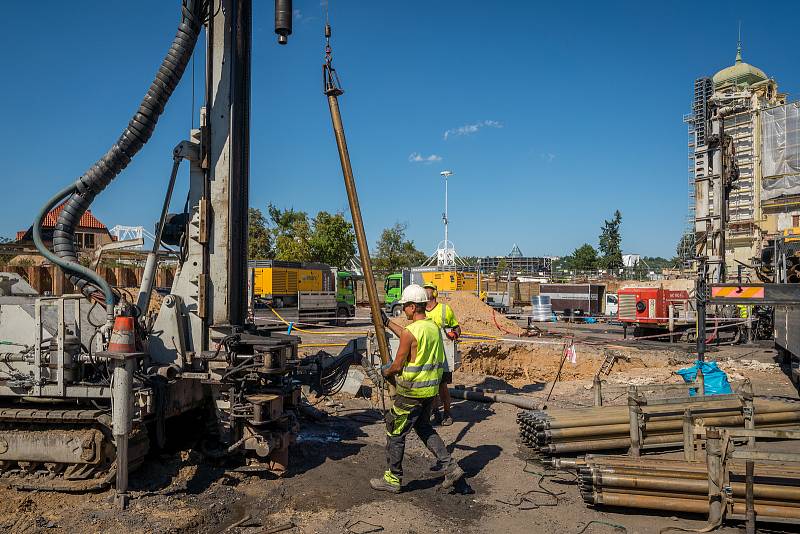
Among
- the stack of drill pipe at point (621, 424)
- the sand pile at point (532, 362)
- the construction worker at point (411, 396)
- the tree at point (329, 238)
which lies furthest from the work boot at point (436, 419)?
the tree at point (329, 238)

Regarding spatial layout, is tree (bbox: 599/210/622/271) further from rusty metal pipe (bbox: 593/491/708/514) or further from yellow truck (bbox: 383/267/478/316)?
rusty metal pipe (bbox: 593/491/708/514)

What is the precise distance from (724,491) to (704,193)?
19.2ft

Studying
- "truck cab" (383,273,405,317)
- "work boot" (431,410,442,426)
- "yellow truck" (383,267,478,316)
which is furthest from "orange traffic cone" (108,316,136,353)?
"yellow truck" (383,267,478,316)

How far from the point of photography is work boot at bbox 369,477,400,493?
582 centimetres

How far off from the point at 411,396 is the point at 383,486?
96 centimetres

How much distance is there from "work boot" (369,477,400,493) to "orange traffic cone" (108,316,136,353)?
269 cm

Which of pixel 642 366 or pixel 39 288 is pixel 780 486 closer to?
pixel 642 366

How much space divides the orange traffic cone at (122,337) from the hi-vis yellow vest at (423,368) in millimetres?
2581

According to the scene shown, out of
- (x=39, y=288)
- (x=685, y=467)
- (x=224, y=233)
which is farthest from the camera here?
(x=39, y=288)

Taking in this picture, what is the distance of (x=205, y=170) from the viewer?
21.3 ft

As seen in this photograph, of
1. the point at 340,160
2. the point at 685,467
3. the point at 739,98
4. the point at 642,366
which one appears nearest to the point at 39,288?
the point at 340,160

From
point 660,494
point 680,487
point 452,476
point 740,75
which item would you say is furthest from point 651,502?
point 740,75

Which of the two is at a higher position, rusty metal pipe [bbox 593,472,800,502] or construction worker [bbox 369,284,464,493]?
construction worker [bbox 369,284,464,493]

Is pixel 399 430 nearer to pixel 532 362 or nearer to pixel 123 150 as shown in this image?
pixel 123 150
